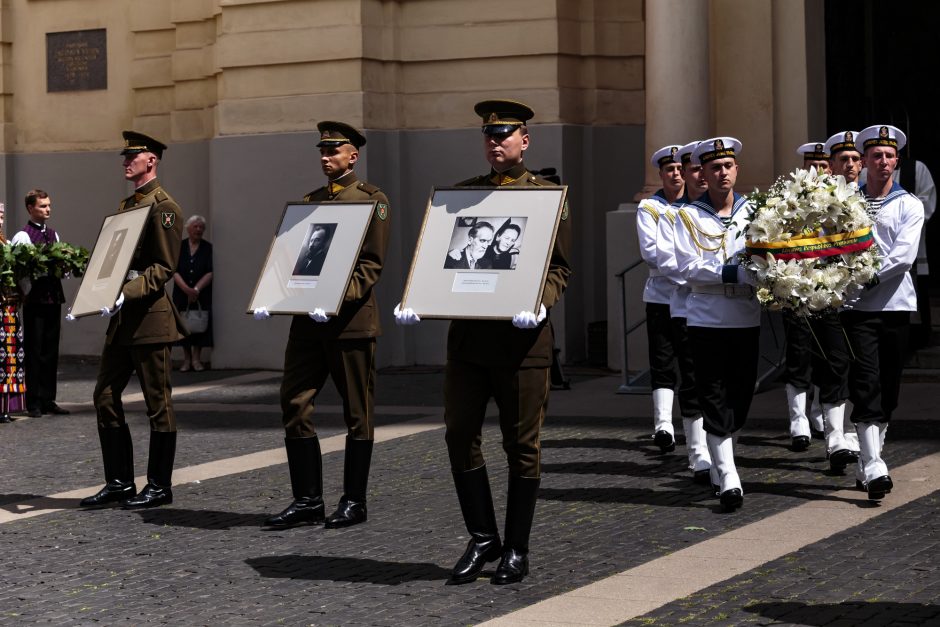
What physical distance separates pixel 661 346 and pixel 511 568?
3.94m

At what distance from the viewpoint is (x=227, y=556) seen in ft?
24.7

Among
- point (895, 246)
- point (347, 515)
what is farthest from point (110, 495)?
point (895, 246)

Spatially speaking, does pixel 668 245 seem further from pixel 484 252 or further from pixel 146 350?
pixel 146 350

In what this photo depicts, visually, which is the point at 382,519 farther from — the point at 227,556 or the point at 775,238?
the point at 775,238

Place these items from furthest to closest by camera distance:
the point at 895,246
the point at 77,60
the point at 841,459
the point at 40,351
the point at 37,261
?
the point at 77,60
the point at 40,351
the point at 37,261
the point at 841,459
the point at 895,246

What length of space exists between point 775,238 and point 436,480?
9.14 ft

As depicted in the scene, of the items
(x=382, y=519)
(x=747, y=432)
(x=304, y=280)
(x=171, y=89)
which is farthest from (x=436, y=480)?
(x=171, y=89)

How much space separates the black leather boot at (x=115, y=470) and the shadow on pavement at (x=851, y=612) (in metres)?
4.16

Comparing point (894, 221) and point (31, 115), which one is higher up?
point (31, 115)

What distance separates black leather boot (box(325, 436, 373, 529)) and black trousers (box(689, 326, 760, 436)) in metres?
1.78

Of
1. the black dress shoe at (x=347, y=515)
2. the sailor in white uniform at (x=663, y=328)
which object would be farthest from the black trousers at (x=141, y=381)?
the sailor in white uniform at (x=663, y=328)

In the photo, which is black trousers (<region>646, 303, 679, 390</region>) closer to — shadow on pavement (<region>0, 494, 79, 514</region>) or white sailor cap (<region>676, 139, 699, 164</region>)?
white sailor cap (<region>676, 139, 699, 164</region>)

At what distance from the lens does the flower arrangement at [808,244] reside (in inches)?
308

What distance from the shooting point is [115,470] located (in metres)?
9.05
